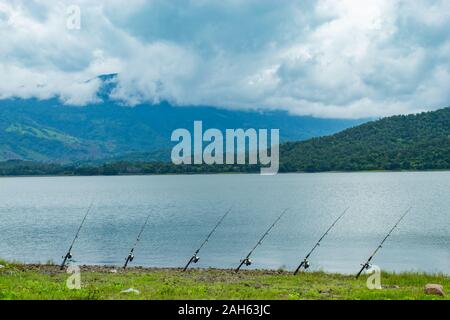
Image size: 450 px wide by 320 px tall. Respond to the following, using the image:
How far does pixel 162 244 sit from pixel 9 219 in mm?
46933

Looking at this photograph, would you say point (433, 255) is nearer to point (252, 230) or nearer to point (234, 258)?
point (234, 258)

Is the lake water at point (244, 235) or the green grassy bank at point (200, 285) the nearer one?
the green grassy bank at point (200, 285)

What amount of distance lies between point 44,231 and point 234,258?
36964mm

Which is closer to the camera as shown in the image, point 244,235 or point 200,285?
point 200,285

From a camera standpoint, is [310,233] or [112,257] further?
[310,233]

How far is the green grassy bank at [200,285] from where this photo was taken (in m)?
22.6

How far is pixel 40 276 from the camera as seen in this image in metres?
31.4

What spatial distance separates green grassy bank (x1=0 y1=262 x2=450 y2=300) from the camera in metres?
22.6

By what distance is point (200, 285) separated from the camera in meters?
27.4

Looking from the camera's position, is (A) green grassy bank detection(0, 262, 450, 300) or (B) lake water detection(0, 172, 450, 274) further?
(B) lake water detection(0, 172, 450, 274)

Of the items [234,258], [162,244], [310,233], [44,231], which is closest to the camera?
[234,258]

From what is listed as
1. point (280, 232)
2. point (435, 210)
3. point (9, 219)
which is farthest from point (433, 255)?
point (9, 219)

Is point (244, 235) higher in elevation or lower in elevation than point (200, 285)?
higher
